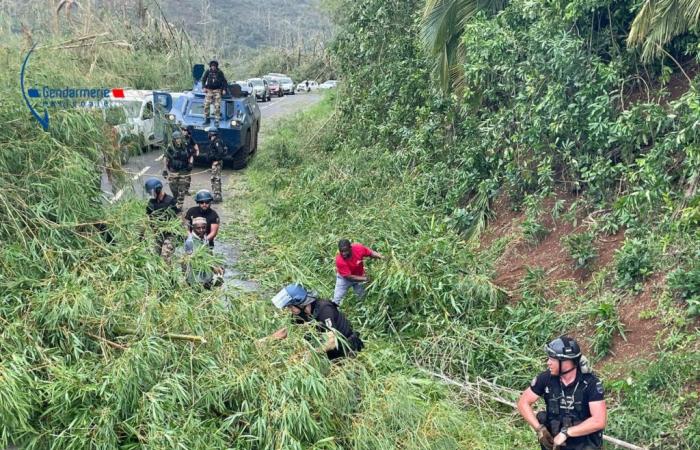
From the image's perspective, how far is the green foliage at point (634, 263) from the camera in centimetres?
782

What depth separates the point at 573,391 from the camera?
5.26 metres

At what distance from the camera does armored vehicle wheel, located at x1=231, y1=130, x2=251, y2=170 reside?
18.1m

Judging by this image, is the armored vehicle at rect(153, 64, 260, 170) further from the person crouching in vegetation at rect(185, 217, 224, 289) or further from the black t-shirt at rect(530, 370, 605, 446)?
the black t-shirt at rect(530, 370, 605, 446)

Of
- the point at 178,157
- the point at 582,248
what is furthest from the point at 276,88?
the point at 582,248

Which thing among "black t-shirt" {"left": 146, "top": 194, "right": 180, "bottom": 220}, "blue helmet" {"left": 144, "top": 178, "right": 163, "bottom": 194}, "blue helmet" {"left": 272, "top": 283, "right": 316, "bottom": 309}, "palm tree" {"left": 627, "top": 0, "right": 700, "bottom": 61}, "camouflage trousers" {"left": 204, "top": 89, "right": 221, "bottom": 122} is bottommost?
"camouflage trousers" {"left": 204, "top": 89, "right": 221, "bottom": 122}

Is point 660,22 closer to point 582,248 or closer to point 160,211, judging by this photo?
point 582,248

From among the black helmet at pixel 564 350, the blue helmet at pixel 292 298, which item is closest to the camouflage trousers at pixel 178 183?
the blue helmet at pixel 292 298

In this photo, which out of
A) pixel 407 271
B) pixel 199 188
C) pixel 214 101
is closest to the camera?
pixel 407 271

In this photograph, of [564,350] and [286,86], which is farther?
[286,86]

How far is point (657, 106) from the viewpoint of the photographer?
8703 mm

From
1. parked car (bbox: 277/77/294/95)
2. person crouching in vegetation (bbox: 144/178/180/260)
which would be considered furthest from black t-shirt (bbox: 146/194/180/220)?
parked car (bbox: 277/77/294/95)

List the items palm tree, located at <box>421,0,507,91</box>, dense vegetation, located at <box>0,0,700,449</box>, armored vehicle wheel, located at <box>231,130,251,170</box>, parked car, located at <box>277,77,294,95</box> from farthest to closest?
1. parked car, located at <box>277,77,294,95</box>
2. armored vehicle wheel, located at <box>231,130,251,170</box>
3. palm tree, located at <box>421,0,507,91</box>
4. dense vegetation, located at <box>0,0,700,449</box>

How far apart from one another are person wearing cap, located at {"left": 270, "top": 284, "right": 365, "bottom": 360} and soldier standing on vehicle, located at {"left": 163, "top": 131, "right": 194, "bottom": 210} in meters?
6.72

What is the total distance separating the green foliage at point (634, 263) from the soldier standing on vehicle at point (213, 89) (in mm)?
10898
